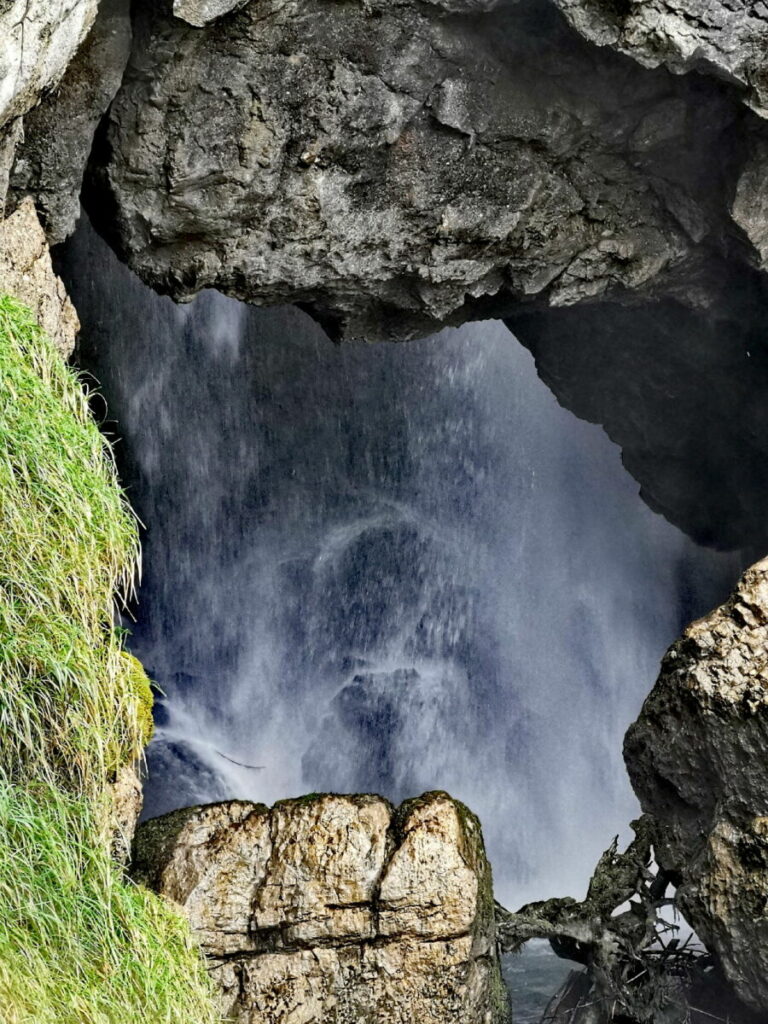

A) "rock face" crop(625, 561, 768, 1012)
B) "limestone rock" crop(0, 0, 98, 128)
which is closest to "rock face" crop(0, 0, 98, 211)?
"limestone rock" crop(0, 0, 98, 128)

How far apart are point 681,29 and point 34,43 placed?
8.74 feet

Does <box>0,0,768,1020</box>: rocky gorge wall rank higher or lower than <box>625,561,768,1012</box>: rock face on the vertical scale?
higher

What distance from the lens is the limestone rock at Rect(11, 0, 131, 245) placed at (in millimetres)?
4676

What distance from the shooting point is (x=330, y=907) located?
4.70 meters

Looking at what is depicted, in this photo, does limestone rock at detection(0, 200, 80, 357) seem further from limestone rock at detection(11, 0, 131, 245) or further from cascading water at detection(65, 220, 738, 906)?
cascading water at detection(65, 220, 738, 906)

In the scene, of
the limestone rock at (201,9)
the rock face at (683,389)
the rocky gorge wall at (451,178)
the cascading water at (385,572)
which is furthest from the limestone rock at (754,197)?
the cascading water at (385,572)

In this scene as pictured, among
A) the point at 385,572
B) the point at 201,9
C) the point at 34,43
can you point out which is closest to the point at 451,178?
the point at 201,9

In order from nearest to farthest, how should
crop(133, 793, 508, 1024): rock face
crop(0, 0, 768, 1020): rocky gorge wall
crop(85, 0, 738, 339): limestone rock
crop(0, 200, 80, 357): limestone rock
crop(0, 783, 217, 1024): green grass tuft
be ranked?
crop(0, 783, 217, 1024): green grass tuft < crop(0, 200, 80, 357): limestone rock < crop(133, 793, 508, 1024): rock face < crop(0, 0, 768, 1020): rocky gorge wall < crop(85, 0, 738, 339): limestone rock

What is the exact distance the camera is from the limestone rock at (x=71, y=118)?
468 centimetres

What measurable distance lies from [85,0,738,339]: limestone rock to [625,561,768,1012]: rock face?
6.90 feet

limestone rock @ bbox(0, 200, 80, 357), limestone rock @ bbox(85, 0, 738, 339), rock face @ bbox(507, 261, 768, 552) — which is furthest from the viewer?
rock face @ bbox(507, 261, 768, 552)

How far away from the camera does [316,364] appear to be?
9.26 m

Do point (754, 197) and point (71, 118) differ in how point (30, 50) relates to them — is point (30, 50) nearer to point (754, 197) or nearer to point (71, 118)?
Answer: point (71, 118)

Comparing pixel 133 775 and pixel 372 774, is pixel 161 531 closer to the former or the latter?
pixel 372 774
